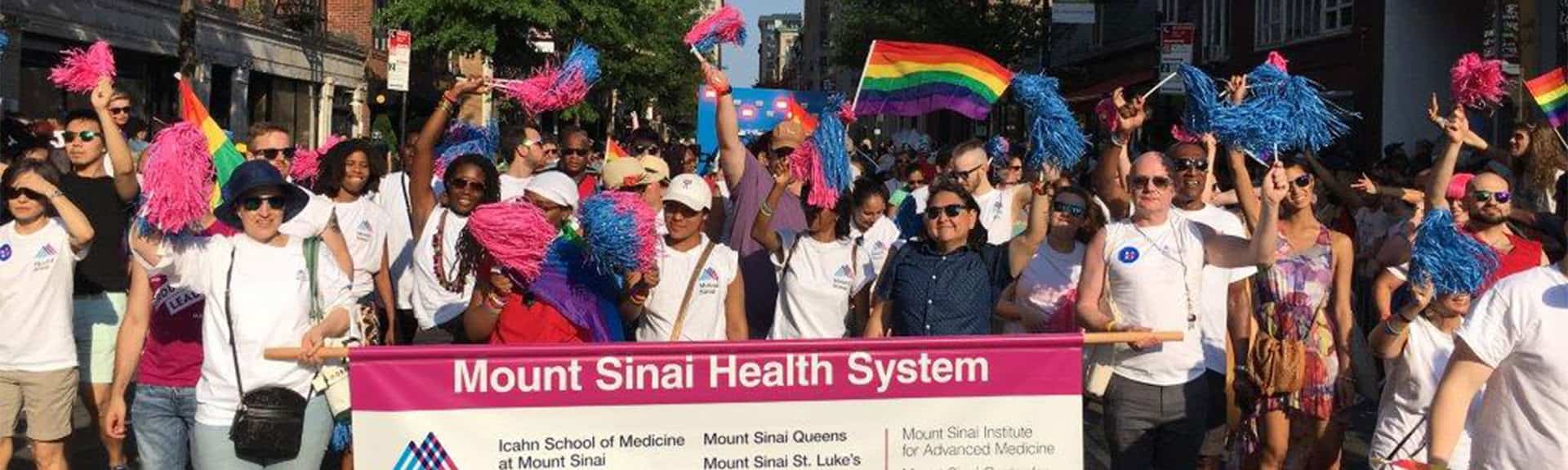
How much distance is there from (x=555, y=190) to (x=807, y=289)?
1092 mm

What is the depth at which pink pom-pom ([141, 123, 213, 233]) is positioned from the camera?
5555mm

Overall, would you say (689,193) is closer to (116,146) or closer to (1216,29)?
(116,146)

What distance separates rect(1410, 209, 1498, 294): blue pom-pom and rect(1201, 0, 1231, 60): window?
29175mm

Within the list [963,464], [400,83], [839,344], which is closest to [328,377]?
[839,344]

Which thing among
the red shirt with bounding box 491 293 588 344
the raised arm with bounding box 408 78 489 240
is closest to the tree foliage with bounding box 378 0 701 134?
the raised arm with bounding box 408 78 489 240

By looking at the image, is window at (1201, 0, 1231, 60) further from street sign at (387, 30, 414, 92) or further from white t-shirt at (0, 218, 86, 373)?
white t-shirt at (0, 218, 86, 373)

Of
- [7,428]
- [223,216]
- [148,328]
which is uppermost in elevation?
[223,216]

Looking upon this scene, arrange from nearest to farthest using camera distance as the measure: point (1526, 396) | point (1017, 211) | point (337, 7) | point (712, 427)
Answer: point (1526, 396)
point (712, 427)
point (1017, 211)
point (337, 7)

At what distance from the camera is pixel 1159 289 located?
5.90 metres

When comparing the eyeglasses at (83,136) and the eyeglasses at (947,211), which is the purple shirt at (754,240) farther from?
the eyeglasses at (83,136)

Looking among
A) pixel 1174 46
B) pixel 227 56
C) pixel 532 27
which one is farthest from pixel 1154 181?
pixel 532 27

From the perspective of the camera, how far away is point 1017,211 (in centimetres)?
933

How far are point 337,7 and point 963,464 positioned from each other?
34495 mm

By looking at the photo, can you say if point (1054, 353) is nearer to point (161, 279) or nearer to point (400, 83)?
point (161, 279)
